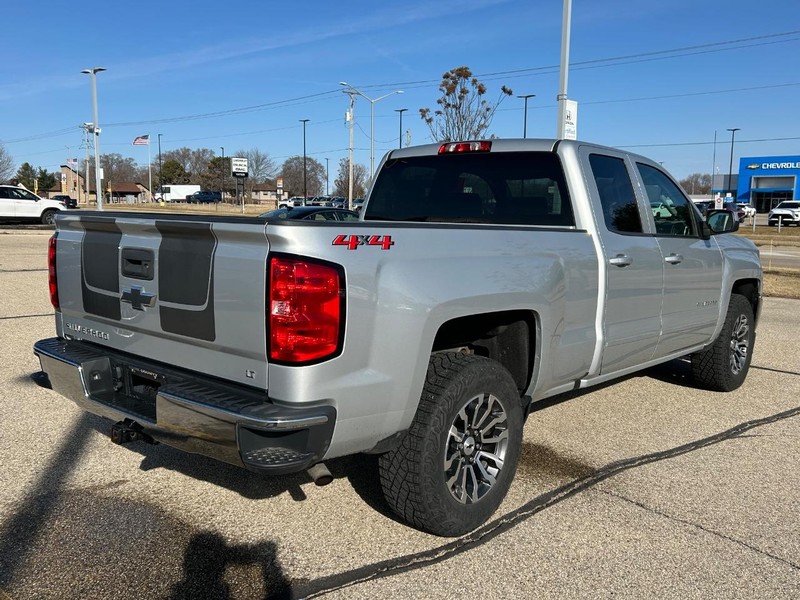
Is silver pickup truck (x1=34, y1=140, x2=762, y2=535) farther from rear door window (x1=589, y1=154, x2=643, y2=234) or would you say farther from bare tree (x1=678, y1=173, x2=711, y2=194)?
bare tree (x1=678, y1=173, x2=711, y2=194)

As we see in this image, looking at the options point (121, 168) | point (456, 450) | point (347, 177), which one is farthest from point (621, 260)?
point (121, 168)

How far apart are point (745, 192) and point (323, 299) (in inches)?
3302

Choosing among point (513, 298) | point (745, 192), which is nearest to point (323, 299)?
point (513, 298)

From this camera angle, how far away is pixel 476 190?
4781 millimetres

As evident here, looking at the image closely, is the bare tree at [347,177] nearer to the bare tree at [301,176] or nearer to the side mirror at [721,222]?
the bare tree at [301,176]

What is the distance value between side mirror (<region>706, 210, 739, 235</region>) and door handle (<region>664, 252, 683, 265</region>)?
2.13 feet

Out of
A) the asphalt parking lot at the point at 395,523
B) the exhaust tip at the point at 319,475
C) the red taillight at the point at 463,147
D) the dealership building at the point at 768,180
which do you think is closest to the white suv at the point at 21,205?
the asphalt parking lot at the point at 395,523

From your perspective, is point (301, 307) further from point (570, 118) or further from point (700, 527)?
point (570, 118)

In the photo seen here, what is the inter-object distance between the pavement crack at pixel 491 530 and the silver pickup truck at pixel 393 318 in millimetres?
88

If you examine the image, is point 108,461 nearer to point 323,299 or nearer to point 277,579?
point 277,579

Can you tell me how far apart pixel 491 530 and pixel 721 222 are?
134 inches

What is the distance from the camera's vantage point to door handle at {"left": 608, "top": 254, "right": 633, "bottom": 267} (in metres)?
4.39

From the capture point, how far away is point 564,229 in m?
4.16

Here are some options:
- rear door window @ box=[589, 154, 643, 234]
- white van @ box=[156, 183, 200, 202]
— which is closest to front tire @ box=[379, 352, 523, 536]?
rear door window @ box=[589, 154, 643, 234]
